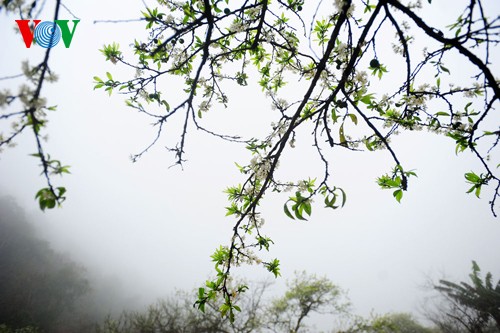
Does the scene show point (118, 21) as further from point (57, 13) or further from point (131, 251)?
point (131, 251)

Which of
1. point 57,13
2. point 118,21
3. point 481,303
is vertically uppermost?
point 118,21

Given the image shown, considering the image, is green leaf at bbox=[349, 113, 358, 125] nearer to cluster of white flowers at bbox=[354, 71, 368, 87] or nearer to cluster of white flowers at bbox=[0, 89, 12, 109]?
cluster of white flowers at bbox=[354, 71, 368, 87]

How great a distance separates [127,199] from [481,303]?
6067 inches

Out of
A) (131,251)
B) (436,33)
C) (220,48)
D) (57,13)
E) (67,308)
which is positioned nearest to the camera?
(57,13)

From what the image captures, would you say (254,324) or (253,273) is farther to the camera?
(253,273)

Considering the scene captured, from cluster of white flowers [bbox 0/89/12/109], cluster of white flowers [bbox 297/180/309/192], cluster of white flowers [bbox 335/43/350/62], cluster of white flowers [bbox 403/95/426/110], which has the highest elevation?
cluster of white flowers [bbox 335/43/350/62]

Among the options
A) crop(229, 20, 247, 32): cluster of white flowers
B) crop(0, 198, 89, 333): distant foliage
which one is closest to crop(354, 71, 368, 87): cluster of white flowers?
crop(229, 20, 247, 32): cluster of white flowers

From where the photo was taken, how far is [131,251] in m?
85.9

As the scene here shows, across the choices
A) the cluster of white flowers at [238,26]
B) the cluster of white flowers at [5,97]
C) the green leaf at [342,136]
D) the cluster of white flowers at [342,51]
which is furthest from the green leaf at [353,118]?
the cluster of white flowers at [5,97]

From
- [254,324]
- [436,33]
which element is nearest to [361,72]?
[436,33]

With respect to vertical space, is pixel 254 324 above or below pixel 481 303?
above

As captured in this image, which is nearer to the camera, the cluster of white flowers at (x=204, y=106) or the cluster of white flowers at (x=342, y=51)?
the cluster of white flowers at (x=342, y=51)

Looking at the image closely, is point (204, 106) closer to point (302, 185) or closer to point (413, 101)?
point (302, 185)

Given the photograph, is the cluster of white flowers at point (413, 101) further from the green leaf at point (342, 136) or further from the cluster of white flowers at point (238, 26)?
the cluster of white flowers at point (238, 26)
